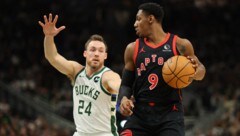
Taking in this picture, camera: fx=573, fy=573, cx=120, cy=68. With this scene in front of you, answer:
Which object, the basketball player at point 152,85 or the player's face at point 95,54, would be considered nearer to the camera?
the basketball player at point 152,85

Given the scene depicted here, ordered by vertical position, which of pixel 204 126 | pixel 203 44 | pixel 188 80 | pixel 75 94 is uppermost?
pixel 188 80

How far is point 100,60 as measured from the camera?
787cm

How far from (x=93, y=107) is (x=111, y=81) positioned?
→ 1.40ft

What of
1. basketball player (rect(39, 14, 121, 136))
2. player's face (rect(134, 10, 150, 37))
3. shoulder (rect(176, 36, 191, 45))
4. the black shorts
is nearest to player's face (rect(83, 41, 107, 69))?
basketball player (rect(39, 14, 121, 136))

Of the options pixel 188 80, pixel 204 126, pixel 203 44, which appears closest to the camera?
pixel 188 80

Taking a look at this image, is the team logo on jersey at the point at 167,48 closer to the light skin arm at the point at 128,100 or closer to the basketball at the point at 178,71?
the basketball at the point at 178,71

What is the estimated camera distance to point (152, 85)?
648 centimetres

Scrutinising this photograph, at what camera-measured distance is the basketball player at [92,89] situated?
762 cm

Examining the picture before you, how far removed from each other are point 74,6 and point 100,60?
51.0ft

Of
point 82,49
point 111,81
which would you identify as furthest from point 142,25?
point 82,49

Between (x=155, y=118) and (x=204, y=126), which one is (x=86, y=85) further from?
(x=204, y=126)

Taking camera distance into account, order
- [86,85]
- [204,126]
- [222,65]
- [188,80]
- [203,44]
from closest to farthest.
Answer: [188,80]
[86,85]
[204,126]
[222,65]
[203,44]

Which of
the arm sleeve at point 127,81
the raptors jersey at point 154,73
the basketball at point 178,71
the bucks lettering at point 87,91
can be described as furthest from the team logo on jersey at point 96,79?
the basketball at point 178,71

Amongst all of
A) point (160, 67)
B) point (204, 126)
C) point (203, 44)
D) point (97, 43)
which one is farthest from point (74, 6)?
point (160, 67)
